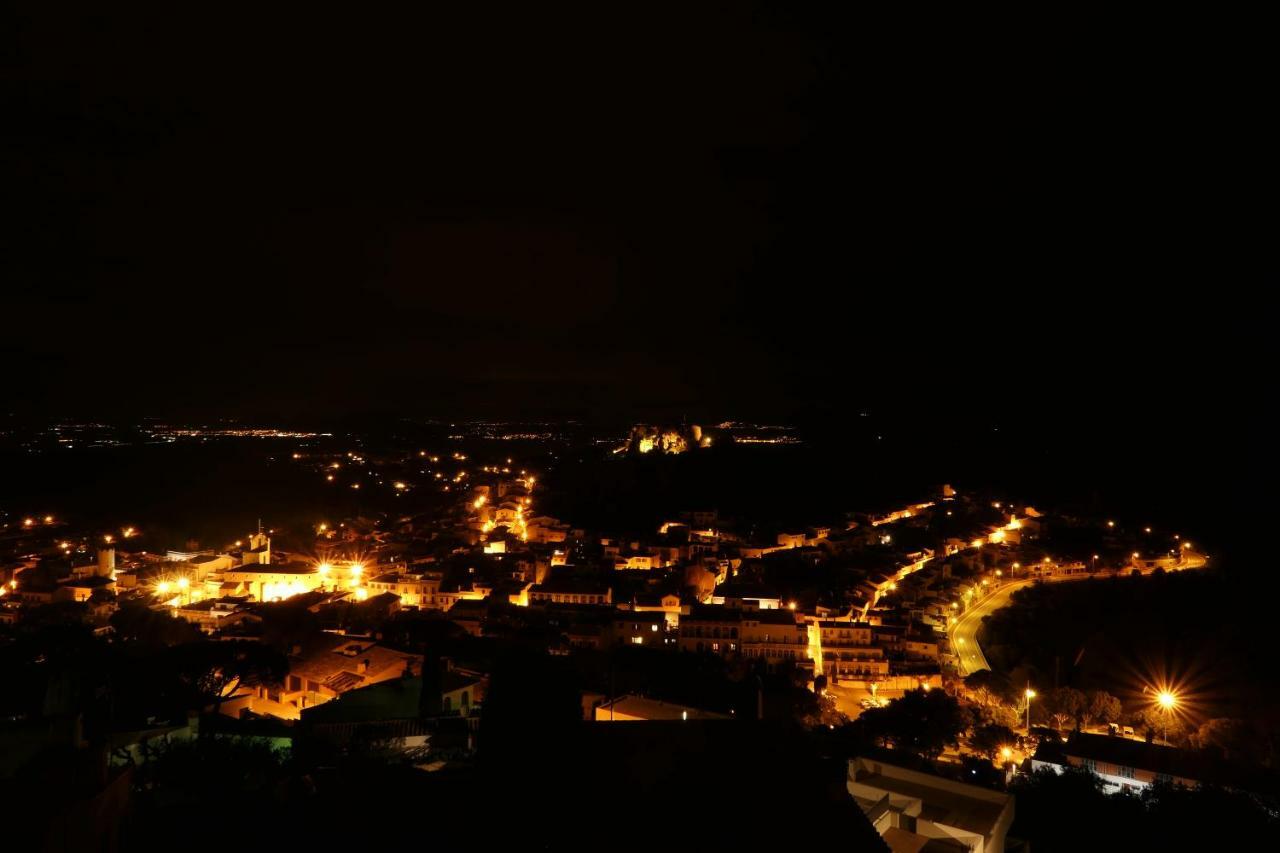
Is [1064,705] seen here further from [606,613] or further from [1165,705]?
[606,613]

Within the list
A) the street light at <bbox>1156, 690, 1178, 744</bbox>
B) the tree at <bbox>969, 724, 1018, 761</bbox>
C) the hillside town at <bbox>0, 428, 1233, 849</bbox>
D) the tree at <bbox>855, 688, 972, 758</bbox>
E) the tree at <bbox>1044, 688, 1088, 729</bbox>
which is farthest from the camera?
the street light at <bbox>1156, 690, 1178, 744</bbox>

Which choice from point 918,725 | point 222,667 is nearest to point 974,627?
point 918,725

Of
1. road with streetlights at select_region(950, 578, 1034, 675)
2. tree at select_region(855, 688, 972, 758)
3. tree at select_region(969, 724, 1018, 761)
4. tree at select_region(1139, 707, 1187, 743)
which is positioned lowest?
tree at select_region(1139, 707, 1187, 743)

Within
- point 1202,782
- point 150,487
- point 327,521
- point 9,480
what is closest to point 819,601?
point 1202,782

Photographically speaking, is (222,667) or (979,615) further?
(979,615)

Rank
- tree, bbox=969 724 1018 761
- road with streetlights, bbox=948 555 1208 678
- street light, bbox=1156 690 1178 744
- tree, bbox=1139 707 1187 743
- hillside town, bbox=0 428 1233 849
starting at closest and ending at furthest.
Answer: hillside town, bbox=0 428 1233 849 < tree, bbox=969 724 1018 761 < tree, bbox=1139 707 1187 743 < street light, bbox=1156 690 1178 744 < road with streetlights, bbox=948 555 1208 678

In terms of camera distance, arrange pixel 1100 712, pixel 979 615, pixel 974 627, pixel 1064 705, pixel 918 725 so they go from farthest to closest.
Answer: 1. pixel 979 615
2. pixel 974 627
3. pixel 1064 705
4. pixel 1100 712
5. pixel 918 725

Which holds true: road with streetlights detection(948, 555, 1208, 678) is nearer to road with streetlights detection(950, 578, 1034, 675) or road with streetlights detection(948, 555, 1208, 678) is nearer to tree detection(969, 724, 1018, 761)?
road with streetlights detection(950, 578, 1034, 675)

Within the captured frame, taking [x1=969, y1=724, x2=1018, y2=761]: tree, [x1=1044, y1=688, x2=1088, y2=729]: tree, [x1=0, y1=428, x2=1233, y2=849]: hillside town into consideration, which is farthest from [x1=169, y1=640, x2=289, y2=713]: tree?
[x1=1044, y1=688, x2=1088, y2=729]: tree

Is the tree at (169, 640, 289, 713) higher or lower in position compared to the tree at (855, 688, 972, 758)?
higher
